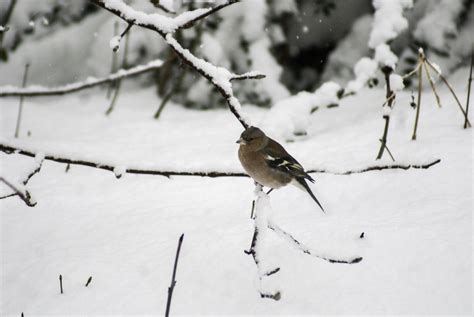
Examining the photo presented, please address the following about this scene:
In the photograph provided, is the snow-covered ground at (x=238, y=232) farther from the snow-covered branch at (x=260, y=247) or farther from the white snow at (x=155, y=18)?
the white snow at (x=155, y=18)

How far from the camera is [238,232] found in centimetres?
228

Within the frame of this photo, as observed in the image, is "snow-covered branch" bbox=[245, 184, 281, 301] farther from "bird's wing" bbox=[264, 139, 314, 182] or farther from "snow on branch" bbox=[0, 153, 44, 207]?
"snow on branch" bbox=[0, 153, 44, 207]

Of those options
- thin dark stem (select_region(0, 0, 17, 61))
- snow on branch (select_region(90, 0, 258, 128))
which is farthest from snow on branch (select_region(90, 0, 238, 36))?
thin dark stem (select_region(0, 0, 17, 61))

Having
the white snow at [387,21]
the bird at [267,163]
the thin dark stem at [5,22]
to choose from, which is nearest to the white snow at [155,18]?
the bird at [267,163]

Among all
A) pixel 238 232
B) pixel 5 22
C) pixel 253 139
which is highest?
pixel 5 22

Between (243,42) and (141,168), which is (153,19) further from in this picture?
(243,42)

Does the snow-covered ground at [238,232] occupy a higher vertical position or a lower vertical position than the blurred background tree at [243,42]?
lower

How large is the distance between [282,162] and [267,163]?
90 millimetres

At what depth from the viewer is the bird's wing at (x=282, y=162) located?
7.61 ft

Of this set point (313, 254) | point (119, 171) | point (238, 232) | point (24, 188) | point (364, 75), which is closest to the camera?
point (24, 188)

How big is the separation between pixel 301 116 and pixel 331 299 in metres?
2.25

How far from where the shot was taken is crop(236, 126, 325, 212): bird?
2.32 metres

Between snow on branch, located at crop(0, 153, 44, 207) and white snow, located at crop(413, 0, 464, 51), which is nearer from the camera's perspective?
snow on branch, located at crop(0, 153, 44, 207)

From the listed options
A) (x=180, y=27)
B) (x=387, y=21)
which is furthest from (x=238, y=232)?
(x=387, y=21)
